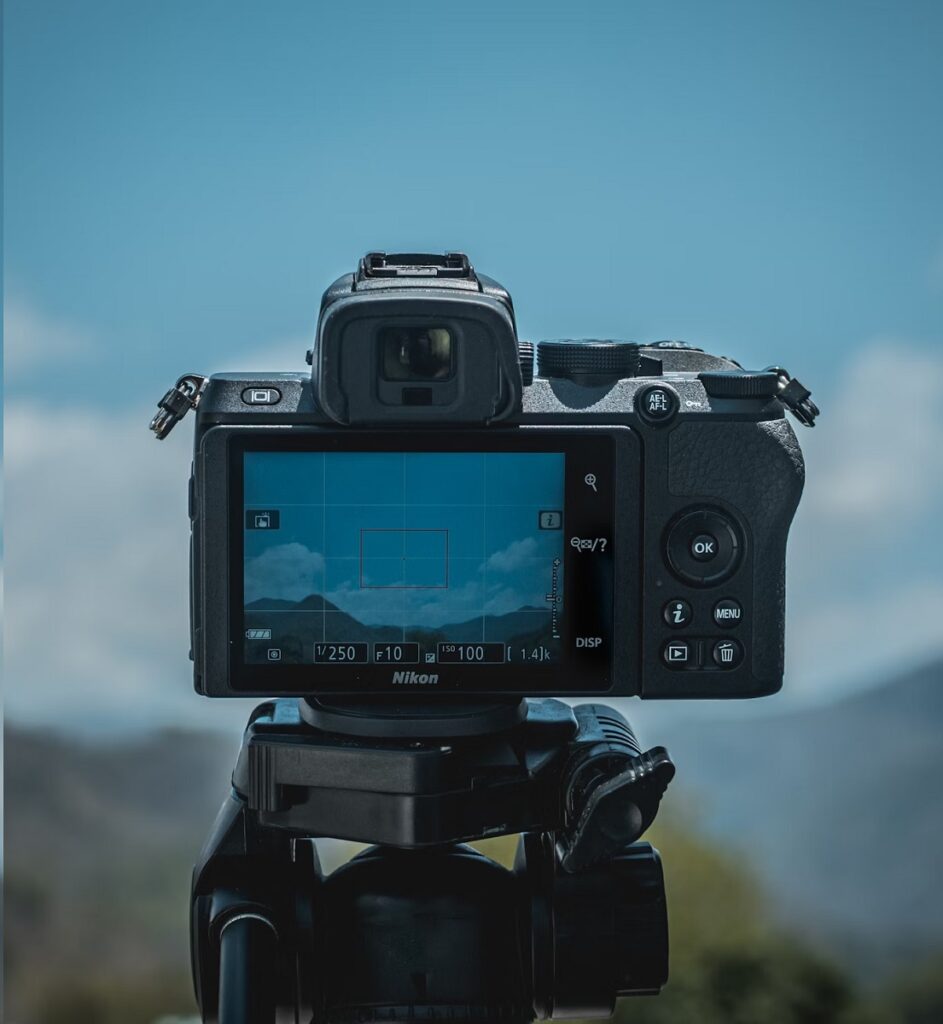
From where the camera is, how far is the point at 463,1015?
100cm

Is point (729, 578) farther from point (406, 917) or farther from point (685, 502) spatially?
point (406, 917)

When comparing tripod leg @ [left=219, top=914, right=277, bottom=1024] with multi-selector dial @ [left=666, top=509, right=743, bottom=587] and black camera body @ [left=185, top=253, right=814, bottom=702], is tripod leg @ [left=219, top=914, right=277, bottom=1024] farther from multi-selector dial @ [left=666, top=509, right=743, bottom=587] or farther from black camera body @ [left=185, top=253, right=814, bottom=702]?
multi-selector dial @ [left=666, top=509, right=743, bottom=587]

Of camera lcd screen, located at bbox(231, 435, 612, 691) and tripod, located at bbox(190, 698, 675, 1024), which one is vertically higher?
camera lcd screen, located at bbox(231, 435, 612, 691)

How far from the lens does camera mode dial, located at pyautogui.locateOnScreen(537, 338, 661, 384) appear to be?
3.15 feet

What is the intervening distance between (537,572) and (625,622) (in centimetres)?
7

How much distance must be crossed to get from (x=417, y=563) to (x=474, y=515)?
0.05 m

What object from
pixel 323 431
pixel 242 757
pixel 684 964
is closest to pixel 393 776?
pixel 242 757

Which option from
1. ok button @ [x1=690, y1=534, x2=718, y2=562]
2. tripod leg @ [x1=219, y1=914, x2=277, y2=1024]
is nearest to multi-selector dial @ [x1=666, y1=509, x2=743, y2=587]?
ok button @ [x1=690, y1=534, x2=718, y2=562]

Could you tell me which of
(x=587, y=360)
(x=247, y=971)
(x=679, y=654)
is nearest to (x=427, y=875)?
(x=247, y=971)

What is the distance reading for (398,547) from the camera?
0.93 m

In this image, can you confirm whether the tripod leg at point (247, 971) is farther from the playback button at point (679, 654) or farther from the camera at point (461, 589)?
the playback button at point (679, 654)

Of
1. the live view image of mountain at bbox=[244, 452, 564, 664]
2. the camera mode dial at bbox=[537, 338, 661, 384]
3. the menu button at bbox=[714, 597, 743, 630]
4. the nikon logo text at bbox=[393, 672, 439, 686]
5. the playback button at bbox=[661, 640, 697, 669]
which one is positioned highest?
the camera mode dial at bbox=[537, 338, 661, 384]

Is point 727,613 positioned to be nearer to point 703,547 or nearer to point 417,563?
point 703,547

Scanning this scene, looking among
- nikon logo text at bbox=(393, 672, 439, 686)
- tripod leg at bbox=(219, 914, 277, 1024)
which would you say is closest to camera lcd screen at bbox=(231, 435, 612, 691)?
nikon logo text at bbox=(393, 672, 439, 686)
